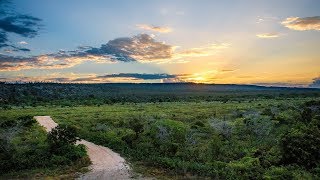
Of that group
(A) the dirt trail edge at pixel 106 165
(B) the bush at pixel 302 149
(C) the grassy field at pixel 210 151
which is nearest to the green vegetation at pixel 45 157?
(A) the dirt trail edge at pixel 106 165

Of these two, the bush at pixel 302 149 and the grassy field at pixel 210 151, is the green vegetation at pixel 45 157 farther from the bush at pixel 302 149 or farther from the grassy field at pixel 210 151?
the bush at pixel 302 149

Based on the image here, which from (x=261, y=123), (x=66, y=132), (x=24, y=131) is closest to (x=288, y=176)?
(x=66, y=132)

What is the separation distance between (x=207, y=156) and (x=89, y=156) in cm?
966

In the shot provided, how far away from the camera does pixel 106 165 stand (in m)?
26.4

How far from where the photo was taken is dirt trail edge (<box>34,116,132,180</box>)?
23531 mm

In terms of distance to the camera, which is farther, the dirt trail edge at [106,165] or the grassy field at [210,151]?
the dirt trail edge at [106,165]

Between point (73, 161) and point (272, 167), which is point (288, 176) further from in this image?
point (73, 161)

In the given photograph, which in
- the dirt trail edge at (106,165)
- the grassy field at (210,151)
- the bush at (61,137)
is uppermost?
the bush at (61,137)

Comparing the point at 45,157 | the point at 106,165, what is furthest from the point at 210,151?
the point at 45,157

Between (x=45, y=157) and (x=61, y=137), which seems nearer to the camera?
(x=45, y=157)

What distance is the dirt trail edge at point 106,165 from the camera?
→ 2353cm

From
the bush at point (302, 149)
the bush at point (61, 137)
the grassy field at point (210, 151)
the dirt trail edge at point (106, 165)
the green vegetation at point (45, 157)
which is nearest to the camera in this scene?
the grassy field at point (210, 151)

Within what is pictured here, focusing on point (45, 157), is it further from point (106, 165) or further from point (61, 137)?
point (106, 165)

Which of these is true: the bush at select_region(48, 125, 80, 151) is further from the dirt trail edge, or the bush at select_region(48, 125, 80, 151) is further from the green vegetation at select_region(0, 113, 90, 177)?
the dirt trail edge
